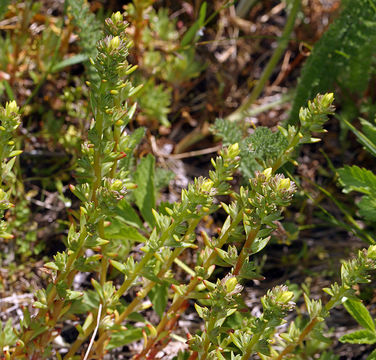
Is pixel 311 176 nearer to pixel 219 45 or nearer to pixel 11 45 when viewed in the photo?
pixel 219 45

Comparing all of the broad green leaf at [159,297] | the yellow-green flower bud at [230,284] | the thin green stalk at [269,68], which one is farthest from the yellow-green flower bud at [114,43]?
the thin green stalk at [269,68]

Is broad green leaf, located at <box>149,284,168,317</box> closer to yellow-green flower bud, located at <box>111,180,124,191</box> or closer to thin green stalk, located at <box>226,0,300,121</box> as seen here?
yellow-green flower bud, located at <box>111,180,124,191</box>

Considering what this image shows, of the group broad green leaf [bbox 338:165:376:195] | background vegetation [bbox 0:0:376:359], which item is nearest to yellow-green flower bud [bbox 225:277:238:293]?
background vegetation [bbox 0:0:376:359]

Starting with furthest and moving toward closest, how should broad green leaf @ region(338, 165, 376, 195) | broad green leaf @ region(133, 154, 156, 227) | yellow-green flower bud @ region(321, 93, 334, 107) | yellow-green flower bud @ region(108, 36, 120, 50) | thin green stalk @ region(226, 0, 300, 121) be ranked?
thin green stalk @ region(226, 0, 300, 121)
broad green leaf @ region(133, 154, 156, 227)
broad green leaf @ region(338, 165, 376, 195)
yellow-green flower bud @ region(321, 93, 334, 107)
yellow-green flower bud @ region(108, 36, 120, 50)

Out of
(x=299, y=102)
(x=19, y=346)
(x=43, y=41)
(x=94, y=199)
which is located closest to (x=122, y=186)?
(x=94, y=199)

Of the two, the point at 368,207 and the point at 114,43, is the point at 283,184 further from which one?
the point at 368,207

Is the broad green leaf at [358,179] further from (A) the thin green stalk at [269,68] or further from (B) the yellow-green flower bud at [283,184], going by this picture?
(A) the thin green stalk at [269,68]

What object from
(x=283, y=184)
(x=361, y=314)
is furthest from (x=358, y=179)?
(x=283, y=184)
